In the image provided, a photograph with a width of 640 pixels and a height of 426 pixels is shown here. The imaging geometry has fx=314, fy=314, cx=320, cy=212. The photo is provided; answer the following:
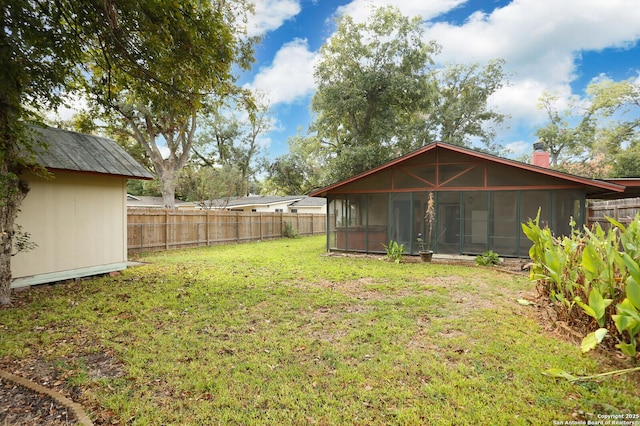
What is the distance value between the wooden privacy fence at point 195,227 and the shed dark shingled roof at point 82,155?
14.3 feet

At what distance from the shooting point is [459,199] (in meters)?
9.80

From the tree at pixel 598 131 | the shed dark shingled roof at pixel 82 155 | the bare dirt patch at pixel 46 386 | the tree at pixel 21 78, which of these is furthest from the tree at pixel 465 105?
the bare dirt patch at pixel 46 386

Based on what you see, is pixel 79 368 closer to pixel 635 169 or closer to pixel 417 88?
pixel 417 88

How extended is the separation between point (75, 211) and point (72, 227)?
0.34m

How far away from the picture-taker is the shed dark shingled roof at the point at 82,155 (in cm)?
605

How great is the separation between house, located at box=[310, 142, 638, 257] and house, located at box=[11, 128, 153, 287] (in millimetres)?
6418

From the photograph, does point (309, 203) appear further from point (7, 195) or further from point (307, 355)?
point (307, 355)

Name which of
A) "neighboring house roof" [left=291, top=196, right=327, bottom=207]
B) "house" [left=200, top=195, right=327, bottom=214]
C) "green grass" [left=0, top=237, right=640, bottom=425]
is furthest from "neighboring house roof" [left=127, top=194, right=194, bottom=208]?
"green grass" [left=0, top=237, right=640, bottom=425]

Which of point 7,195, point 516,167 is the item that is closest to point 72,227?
point 7,195

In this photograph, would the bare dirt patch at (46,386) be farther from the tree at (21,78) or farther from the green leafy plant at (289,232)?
the green leafy plant at (289,232)

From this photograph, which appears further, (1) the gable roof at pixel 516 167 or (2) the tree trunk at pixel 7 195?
(1) the gable roof at pixel 516 167

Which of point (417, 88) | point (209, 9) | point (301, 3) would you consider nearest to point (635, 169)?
point (417, 88)

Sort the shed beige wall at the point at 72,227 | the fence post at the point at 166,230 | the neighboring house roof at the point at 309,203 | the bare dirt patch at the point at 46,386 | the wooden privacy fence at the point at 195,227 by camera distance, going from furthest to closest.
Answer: the neighboring house roof at the point at 309,203, the fence post at the point at 166,230, the wooden privacy fence at the point at 195,227, the shed beige wall at the point at 72,227, the bare dirt patch at the point at 46,386

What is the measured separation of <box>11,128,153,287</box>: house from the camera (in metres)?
5.92
